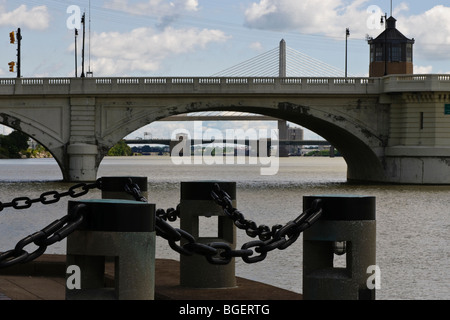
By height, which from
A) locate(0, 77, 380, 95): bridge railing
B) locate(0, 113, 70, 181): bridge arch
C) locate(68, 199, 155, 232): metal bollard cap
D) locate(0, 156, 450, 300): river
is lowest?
locate(0, 156, 450, 300): river

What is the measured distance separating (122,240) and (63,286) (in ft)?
13.3

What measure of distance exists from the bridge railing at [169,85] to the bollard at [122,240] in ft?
149

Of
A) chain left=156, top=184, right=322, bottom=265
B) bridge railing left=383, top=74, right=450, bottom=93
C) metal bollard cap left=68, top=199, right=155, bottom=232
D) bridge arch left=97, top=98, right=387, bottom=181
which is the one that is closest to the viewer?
metal bollard cap left=68, top=199, right=155, bottom=232

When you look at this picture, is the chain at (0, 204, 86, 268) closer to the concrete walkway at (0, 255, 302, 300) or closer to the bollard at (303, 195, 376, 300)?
the bollard at (303, 195, 376, 300)

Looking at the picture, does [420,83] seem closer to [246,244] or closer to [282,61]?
[282,61]

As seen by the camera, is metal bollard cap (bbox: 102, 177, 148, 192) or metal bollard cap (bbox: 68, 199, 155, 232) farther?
metal bollard cap (bbox: 102, 177, 148, 192)

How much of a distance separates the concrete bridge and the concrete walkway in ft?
132

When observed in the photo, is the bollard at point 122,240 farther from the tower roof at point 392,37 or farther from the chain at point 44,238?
the tower roof at point 392,37

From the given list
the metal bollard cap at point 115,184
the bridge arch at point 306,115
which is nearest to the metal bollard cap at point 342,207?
the metal bollard cap at point 115,184

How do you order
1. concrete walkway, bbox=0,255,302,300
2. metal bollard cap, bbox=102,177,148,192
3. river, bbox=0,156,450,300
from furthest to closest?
river, bbox=0,156,450,300 → metal bollard cap, bbox=102,177,148,192 → concrete walkway, bbox=0,255,302,300

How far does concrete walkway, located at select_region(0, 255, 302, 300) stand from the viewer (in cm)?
944

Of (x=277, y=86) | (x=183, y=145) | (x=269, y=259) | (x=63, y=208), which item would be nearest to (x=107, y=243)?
(x=269, y=259)

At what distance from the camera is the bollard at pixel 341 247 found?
7520 mm

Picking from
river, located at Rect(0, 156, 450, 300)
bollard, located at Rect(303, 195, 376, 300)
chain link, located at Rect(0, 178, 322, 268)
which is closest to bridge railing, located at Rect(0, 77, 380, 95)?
river, located at Rect(0, 156, 450, 300)
